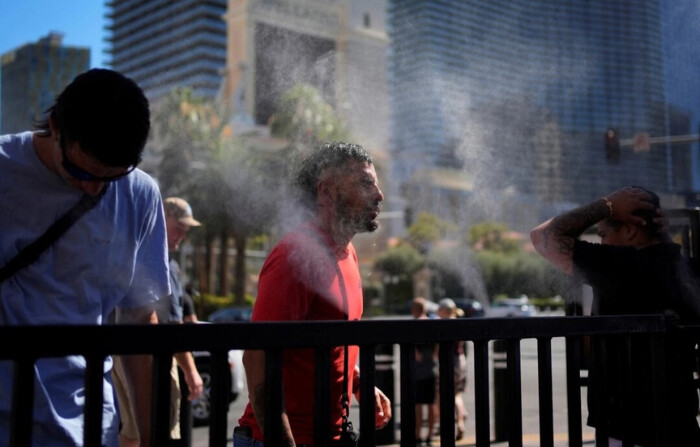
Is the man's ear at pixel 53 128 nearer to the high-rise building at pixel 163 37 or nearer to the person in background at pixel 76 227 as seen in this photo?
the person in background at pixel 76 227

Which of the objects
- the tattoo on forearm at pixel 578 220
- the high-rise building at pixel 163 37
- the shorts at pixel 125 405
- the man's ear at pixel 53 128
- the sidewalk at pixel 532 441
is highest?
the high-rise building at pixel 163 37

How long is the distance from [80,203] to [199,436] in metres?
6.65

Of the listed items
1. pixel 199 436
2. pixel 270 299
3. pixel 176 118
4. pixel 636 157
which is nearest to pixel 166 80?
pixel 199 436

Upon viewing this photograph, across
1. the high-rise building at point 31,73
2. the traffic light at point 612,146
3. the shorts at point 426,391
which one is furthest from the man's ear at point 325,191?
the shorts at point 426,391

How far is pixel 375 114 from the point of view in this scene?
4.86m

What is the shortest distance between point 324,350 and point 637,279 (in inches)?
65.3

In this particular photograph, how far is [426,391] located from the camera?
332 inches

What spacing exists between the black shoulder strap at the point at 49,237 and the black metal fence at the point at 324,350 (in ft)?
1.50

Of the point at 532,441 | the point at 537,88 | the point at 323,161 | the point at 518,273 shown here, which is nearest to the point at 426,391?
the point at 532,441

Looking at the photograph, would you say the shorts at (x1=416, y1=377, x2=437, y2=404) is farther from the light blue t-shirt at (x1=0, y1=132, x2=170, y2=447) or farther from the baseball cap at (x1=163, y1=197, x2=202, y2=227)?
the light blue t-shirt at (x1=0, y1=132, x2=170, y2=447)

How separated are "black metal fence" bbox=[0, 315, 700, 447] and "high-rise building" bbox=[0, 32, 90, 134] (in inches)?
165

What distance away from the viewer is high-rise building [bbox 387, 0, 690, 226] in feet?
14.4

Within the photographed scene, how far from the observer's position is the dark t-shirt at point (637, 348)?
8.05ft

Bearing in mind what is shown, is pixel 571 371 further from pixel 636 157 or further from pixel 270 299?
pixel 636 157
